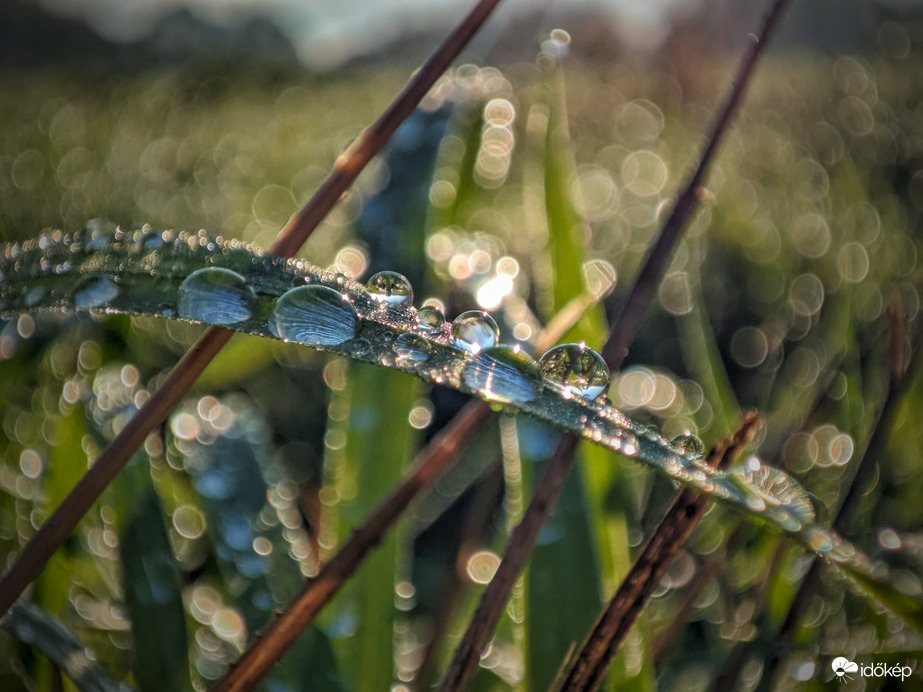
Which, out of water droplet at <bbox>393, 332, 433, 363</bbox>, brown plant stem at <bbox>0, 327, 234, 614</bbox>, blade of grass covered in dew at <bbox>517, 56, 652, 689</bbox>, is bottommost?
blade of grass covered in dew at <bbox>517, 56, 652, 689</bbox>

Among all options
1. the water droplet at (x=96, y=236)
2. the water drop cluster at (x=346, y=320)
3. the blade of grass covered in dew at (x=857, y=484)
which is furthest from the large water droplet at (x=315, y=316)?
the blade of grass covered in dew at (x=857, y=484)

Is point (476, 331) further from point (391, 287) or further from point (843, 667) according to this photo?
point (843, 667)

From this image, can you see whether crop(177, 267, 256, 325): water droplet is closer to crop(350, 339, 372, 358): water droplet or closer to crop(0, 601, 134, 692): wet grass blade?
crop(350, 339, 372, 358): water droplet

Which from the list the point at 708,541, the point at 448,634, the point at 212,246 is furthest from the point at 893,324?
the point at 212,246

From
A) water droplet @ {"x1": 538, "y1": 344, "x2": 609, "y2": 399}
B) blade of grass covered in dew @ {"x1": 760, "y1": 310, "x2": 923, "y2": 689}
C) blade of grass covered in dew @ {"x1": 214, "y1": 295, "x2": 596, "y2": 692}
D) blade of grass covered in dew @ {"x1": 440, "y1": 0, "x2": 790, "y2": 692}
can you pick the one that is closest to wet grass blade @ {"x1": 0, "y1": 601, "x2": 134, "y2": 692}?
blade of grass covered in dew @ {"x1": 214, "y1": 295, "x2": 596, "y2": 692}

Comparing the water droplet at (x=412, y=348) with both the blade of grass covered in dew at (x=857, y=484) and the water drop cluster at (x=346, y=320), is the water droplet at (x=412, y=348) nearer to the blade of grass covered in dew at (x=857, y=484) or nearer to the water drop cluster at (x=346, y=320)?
the water drop cluster at (x=346, y=320)

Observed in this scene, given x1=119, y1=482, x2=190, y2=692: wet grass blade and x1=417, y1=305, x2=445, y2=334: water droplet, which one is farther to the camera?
x1=119, y1=482, x2=190, y2=692: wet grass blade
